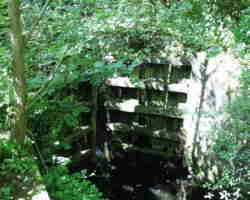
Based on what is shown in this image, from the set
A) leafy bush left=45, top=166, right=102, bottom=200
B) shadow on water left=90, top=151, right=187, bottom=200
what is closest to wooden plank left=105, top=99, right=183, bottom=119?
shadow on water left=90, top=151, right=187, bottom=200

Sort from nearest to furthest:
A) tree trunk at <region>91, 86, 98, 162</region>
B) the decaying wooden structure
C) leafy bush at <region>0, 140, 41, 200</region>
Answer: leafy bush at <region>0, 140, 41, 200</region> → the decaying wooden structure → tree trunk at <region>91, 86, 98, 162</region>

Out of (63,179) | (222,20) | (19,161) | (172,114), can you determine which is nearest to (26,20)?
(19,161)

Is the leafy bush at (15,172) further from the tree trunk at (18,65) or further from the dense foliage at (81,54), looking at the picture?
the tree trunk at (18,65)

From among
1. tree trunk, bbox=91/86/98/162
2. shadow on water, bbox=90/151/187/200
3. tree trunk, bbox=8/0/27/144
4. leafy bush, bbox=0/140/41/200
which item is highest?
tree trunk, bbox=8/0/27/144

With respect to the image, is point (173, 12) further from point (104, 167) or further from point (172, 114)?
point (104, 167)

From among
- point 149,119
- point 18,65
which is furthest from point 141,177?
point 18,65

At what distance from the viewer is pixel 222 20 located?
2.24 m

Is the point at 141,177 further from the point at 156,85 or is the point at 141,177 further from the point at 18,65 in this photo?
the point at 18,65

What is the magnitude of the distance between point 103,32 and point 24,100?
720 mm

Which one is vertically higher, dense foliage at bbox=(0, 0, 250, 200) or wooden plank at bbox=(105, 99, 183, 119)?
dense foliage at bbox=(0, 0, 250, 200)

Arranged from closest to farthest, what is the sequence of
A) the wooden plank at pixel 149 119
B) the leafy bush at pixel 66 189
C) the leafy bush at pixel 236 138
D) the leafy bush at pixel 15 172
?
the leafy bush at pixel 15 172 → the leafy bush at pixel 66 189 → the leafy bush at pixel 236 138 → the wooden plank at pixel 149 119

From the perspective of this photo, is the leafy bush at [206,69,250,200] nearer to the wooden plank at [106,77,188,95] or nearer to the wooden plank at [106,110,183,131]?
the wooden plank at [106,77,188,95]

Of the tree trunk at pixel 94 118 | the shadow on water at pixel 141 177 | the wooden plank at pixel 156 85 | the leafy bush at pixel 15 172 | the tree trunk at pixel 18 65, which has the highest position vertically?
the tree trunk at pixel 18 65

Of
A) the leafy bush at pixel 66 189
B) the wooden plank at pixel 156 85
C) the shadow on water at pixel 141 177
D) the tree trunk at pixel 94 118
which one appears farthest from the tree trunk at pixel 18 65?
A: the tree trunk at pixel 94 118
